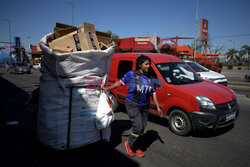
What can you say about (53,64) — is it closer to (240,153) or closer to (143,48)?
(240,153)

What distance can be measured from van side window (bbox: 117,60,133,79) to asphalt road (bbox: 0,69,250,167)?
5.28 ft

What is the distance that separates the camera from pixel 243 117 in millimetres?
5281

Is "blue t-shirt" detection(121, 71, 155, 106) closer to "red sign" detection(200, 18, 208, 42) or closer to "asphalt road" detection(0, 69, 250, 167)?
"asphalt road" detection(0, 69, 250, 167)

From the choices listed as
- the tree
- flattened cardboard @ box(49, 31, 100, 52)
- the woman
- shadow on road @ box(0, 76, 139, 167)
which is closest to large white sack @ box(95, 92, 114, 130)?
the woman

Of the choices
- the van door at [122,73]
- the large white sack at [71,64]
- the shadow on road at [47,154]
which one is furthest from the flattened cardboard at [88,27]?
the shadow on road at [47,154]

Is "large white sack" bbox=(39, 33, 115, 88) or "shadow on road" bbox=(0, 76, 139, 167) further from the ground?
"large white sack" bbox=(39, 33, 115, 88)

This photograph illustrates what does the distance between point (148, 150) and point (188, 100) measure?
4.32 ft

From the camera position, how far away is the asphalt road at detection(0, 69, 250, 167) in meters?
2.90

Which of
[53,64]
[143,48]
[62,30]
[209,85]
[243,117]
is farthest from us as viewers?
[143,48]

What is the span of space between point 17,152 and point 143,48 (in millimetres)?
6273

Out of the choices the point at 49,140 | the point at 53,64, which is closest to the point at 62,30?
the point at 53,64

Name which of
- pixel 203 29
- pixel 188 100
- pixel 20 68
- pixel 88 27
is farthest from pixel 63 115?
pixel 20 68

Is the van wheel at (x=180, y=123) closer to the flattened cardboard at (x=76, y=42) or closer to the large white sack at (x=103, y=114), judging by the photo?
the large white sack at (x=103, y=114)

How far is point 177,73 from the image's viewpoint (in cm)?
474
